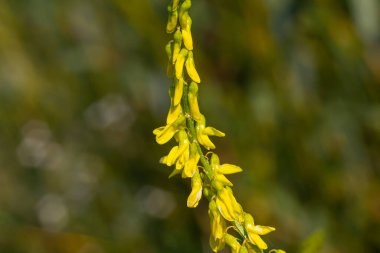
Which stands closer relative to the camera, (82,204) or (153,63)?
(153,63)

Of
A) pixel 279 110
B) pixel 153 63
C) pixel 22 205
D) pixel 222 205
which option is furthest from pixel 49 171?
pixel 222 205

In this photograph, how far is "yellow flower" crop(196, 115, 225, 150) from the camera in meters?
0.98

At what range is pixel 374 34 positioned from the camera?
8.08 feet

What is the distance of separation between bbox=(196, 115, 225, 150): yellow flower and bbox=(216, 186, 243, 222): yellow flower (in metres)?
0.06

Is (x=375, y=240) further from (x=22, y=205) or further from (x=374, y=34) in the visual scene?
(x=22, y=205)

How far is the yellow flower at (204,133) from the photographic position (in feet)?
3.22

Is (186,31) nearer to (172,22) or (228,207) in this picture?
(172,22)

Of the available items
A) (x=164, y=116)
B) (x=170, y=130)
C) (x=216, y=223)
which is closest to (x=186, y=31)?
(x=170, y=130)

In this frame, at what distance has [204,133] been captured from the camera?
992 millimetres

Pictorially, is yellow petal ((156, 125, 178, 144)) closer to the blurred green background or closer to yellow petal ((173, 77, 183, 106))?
yellow petal ((173, 77, 183, 106))

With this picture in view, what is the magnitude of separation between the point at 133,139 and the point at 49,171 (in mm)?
400

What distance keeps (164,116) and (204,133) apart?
5.80 ft

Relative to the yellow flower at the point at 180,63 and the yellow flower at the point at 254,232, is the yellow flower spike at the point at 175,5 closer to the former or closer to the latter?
the yellow flower at the point at 180,63

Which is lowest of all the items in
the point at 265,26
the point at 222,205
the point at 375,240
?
the point at 222,205
